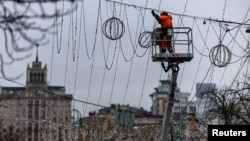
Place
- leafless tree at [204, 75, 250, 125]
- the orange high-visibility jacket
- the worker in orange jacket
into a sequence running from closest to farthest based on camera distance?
the worker in orange jacket, the orange high-visibility jacket, leafless tree at [204, 75, 250, 125]

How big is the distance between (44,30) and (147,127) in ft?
151

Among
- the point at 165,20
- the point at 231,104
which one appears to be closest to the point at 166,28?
the point at 165,20

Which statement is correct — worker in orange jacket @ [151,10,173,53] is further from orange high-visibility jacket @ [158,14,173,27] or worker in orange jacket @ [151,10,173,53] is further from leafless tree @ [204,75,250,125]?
leafless tree @ [204,75,250,125]

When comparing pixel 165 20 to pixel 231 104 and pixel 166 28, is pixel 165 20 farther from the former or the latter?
pixel 231 104

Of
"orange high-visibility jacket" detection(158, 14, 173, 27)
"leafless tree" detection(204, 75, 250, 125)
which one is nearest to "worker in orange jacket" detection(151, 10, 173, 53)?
"orange high-visibility jacket" detection(158, 14, 173, 27)

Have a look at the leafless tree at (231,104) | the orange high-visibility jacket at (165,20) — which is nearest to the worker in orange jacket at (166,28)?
the orange high-visibility jacket at (165,20)

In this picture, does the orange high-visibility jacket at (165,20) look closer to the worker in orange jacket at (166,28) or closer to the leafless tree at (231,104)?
the worker in orange jacket at (166,28)

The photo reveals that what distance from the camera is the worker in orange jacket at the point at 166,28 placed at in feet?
67.5

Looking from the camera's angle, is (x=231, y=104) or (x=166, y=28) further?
(x=231, y=104)

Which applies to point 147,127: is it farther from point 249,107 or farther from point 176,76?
point 176,76

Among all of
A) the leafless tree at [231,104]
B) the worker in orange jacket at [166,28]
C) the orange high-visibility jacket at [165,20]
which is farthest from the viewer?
the leafless tree at [231,104]

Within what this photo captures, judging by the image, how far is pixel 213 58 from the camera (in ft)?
82.0

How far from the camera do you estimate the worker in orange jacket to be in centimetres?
2058

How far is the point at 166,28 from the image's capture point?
2097cm
